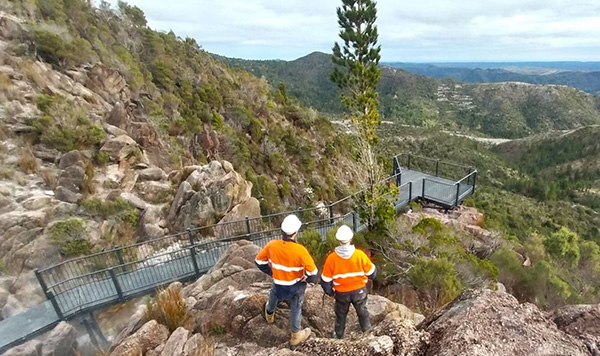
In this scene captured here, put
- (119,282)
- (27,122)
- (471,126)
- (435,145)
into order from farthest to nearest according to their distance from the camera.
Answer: (471,126) → (435,145) → (27,122) → (119,282)

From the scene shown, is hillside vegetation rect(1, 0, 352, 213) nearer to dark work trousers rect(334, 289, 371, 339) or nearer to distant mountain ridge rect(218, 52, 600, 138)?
dark work trousers rect(334, 289, 371, 339)

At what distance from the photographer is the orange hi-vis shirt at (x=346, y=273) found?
4254mm

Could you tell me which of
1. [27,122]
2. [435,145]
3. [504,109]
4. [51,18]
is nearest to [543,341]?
[27,122]

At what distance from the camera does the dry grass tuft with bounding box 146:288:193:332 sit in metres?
4.78

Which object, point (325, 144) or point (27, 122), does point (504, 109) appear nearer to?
point (325, 144)

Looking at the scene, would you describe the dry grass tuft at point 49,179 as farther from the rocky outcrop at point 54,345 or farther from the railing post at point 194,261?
the railing post at point 194,261

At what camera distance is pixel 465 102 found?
149 metres

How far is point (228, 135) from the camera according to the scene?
2172 centimetres

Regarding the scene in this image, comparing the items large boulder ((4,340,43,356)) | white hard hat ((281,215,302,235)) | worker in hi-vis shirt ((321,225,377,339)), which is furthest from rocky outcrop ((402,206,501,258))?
large boulder ((4,340,43,356))

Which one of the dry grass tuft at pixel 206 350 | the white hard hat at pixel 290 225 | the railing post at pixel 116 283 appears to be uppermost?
the white hard hat at pixel 290 225

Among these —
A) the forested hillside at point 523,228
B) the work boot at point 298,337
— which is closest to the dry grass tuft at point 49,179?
the work boot at point 298,337

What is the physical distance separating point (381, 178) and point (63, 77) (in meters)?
13.8

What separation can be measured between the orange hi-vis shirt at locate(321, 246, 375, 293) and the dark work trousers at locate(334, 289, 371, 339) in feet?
0.32

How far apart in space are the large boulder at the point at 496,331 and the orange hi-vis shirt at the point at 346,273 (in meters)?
1.06
